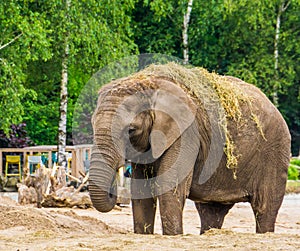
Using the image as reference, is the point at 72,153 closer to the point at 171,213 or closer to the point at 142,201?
the point at 142,201

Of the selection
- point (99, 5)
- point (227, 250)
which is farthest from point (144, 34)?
point (227, 250)

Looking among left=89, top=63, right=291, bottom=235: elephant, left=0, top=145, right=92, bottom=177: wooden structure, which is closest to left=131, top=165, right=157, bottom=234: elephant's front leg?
left=89, top=63, right=291, bottom=235: elephant

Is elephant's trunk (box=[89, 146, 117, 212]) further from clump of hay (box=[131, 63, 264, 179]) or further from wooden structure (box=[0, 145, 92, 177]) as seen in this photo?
wooden structure (box=[0, 145, 92, 177])

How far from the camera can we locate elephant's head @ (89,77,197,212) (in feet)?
34.5

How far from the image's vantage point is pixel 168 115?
441 inches

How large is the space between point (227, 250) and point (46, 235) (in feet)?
8.87

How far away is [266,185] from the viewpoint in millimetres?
13102

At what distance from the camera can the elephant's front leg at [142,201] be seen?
451 inches

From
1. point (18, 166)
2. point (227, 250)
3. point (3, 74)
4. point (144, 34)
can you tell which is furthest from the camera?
point (144, 34)

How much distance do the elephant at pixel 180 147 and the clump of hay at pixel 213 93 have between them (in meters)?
0.01

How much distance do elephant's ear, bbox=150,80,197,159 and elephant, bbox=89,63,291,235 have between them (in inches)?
0.5

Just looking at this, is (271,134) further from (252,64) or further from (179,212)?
(252,64)

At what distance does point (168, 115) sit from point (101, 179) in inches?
51.0

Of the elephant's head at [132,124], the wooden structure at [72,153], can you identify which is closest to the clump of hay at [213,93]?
the elephant's head at [132,124]
